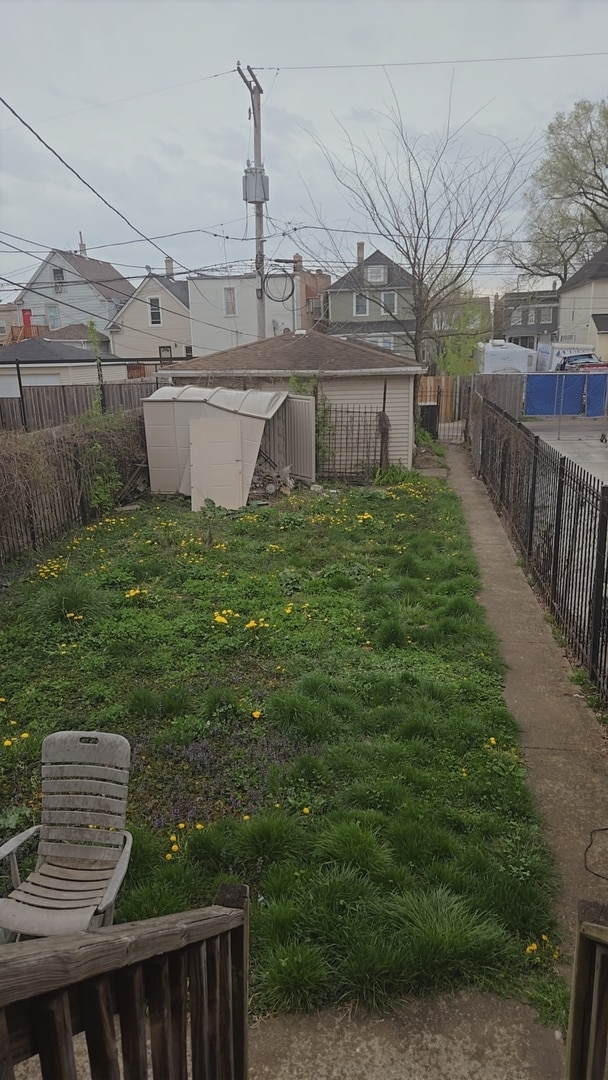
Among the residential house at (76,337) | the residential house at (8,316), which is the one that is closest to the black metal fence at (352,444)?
the residential house at (76,337)

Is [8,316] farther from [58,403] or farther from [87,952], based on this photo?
[87,952]

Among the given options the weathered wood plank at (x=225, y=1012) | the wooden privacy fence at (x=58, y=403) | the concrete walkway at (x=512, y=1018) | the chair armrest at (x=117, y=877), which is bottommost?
the concrete walkway at (x=512, y=1018)

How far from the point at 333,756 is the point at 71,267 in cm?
4250

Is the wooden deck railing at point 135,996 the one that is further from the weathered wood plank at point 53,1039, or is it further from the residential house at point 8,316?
the residential house at point 8,316

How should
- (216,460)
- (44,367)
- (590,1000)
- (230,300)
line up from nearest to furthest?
(590,1000)
(216,460)
(44,367)
(230,300)

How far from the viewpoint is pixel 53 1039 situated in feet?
3.90

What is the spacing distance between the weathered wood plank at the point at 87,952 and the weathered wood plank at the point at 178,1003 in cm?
4

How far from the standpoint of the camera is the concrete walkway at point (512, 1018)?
262 centimetres

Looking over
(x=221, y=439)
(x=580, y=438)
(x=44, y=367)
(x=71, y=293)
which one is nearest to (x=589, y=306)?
(x=580, y=438)

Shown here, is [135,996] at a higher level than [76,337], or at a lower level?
lower

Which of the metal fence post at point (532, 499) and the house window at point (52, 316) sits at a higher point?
the house window at point (52, 316)

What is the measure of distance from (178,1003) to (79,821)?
2131 millimetres

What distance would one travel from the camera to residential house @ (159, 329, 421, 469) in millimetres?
15570

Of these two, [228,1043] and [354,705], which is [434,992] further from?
[354,705]
